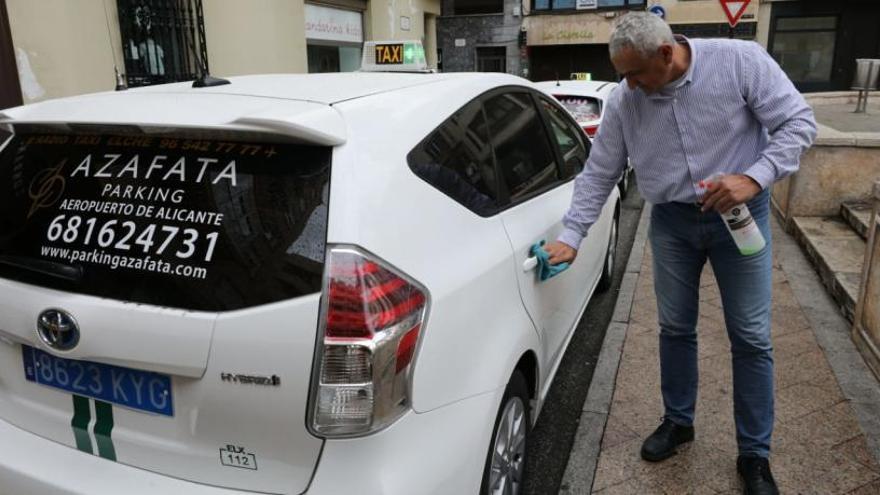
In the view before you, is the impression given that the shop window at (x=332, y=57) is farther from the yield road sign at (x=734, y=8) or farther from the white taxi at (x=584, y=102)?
the yield road sign at (x=734, y=8)

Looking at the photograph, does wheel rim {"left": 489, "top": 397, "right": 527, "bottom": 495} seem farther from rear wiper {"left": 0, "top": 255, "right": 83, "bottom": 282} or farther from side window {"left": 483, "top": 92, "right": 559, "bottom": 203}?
rear wiper {"left": 0, "top": 255, "right": 83, "bottom": 282}

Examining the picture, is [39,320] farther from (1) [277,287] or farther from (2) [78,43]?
(2) [78,43]

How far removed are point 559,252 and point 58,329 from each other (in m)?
1.71

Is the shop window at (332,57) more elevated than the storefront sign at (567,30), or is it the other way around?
the storefront sign at (567,30)

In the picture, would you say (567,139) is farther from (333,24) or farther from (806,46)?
(806,46)

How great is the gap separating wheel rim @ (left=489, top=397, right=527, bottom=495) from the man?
2.05 feet

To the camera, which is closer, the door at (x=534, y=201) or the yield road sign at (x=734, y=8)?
the door at (x=534, y=201)

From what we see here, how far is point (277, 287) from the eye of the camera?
1618mm

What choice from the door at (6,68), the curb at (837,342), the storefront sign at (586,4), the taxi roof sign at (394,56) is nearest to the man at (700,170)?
the curb at (837,342)

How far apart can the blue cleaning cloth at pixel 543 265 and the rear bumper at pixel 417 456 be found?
0.68 metres

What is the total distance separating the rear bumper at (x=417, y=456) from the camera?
1609mm

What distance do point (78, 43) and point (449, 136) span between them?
6053mm

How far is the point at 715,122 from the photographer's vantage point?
2338mm

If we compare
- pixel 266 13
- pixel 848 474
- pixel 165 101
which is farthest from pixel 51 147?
pixel 266 13
